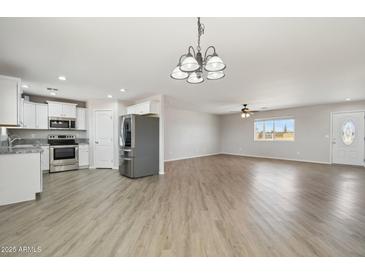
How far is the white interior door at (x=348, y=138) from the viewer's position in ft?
20.8

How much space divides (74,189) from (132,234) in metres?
2.53

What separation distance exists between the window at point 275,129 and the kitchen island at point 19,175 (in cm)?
926

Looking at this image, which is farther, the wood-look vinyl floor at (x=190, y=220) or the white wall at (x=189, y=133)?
the white wall at (x=189, y=133)

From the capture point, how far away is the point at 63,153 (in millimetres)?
5453

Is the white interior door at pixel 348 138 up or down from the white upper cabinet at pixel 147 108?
down

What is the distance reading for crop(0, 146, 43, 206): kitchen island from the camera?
2895 millimetres

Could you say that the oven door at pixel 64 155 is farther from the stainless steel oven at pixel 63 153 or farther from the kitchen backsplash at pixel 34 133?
the kitchen backsplash at pixel 34 133

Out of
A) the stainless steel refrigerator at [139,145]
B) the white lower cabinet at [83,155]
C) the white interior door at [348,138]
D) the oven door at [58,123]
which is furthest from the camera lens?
the white interior door at [348,138]

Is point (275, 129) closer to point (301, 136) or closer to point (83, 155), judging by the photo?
point (301, 136)

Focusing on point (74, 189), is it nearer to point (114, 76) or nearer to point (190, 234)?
point (114, 76)

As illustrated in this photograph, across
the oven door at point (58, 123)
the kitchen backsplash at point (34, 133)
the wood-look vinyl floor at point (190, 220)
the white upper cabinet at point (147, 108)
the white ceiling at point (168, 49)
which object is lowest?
the wood-look vinyl floor at point (190, 220)

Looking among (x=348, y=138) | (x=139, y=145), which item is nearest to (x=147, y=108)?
(x=139, y=145)

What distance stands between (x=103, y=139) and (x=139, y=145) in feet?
6.96

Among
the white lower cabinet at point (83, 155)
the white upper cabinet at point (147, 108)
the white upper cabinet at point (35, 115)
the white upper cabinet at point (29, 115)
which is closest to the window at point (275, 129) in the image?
the white upper cabinet at point (147, 108)
